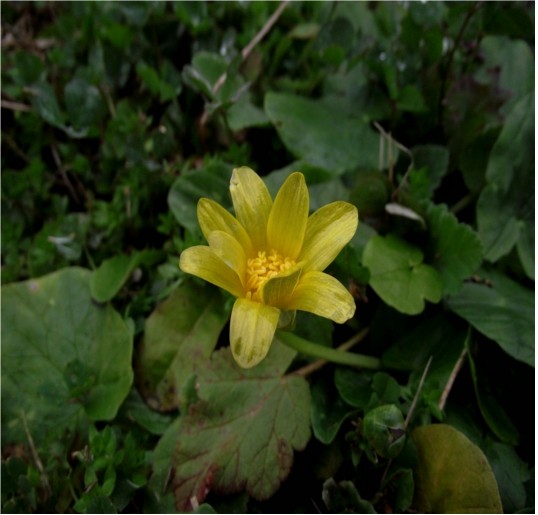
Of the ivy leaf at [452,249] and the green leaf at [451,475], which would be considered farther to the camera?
the ivy leaf at [452,249]

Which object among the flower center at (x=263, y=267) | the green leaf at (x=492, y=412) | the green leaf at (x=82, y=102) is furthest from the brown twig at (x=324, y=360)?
the green leaf at (x=82, y=102)

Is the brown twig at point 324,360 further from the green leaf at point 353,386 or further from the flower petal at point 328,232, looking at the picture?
the flower petal at point 328,232

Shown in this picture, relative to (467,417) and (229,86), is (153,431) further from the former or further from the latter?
(229,86)

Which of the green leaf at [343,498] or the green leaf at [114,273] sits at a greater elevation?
the green leaf at [114,273]

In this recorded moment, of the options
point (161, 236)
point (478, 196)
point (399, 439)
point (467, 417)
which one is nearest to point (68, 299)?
point (161, 236)

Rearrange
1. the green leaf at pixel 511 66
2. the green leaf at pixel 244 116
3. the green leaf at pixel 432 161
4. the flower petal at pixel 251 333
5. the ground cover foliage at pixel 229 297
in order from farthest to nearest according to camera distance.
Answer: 1. the green leaf at pixel 511 66
2. the green leaf at pixel 244 116
3. the green leaf at pixel 432 161
4. the ground cover foliage at pixel 229 297
5. the flower petal at pixel 251 333

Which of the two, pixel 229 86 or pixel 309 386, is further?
pixel 229 86

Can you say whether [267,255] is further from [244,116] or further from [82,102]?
[82,102]
